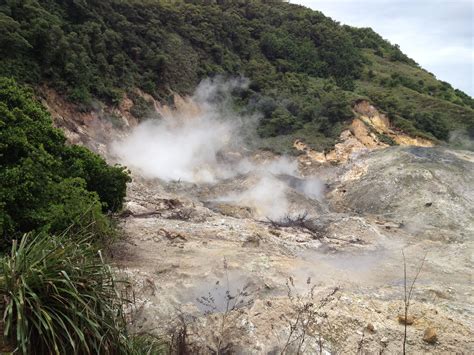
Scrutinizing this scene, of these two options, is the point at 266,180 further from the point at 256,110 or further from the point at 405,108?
the point at 405,108

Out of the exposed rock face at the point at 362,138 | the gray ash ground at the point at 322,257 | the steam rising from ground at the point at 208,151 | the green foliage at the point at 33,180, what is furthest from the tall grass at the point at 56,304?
the exposed rock face at the point at 362,138

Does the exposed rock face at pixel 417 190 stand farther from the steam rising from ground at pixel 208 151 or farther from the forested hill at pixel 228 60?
the forested hill at pixel 228 60

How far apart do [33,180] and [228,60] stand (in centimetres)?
2816

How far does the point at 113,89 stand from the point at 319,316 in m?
20.0

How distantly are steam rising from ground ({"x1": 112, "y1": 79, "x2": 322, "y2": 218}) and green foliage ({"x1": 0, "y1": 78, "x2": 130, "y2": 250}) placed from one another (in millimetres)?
9756

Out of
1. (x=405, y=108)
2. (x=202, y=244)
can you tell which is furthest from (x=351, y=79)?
(x=202, y=244)

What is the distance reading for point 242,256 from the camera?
12.4 m

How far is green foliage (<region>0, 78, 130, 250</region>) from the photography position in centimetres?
902

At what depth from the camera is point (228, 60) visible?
36000mm

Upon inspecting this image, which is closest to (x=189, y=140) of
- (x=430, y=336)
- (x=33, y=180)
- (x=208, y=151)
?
(x=208, y=151)

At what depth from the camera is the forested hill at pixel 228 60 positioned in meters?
21.9

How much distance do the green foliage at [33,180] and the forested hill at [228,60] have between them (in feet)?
31.4

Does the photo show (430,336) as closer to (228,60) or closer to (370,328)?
(370,328)

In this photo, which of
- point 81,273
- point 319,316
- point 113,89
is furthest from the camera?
point 113,89
